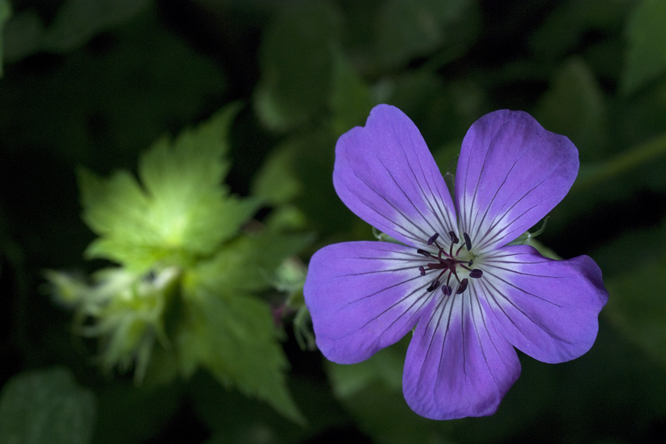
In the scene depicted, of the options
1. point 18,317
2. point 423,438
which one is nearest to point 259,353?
point 423,438

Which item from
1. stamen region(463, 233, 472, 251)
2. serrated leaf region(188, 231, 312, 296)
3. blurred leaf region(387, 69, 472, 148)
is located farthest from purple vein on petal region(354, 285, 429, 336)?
blurred leaf region(387, 69, 472, 148)

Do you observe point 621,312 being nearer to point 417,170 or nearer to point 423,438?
point 423,438

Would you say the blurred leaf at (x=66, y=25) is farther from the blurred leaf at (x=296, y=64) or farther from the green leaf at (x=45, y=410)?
the green leaf at (x=45, y=410)

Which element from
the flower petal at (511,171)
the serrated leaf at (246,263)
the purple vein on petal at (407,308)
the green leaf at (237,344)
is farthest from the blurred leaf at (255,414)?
the flower petal at (511,171)

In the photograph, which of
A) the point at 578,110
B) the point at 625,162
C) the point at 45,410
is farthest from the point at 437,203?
the point at 45,410

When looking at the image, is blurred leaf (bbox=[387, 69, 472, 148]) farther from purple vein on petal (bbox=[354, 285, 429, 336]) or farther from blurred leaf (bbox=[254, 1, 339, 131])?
Answer: purple vein on petal (bbox=[354, 285, 429, 336])
